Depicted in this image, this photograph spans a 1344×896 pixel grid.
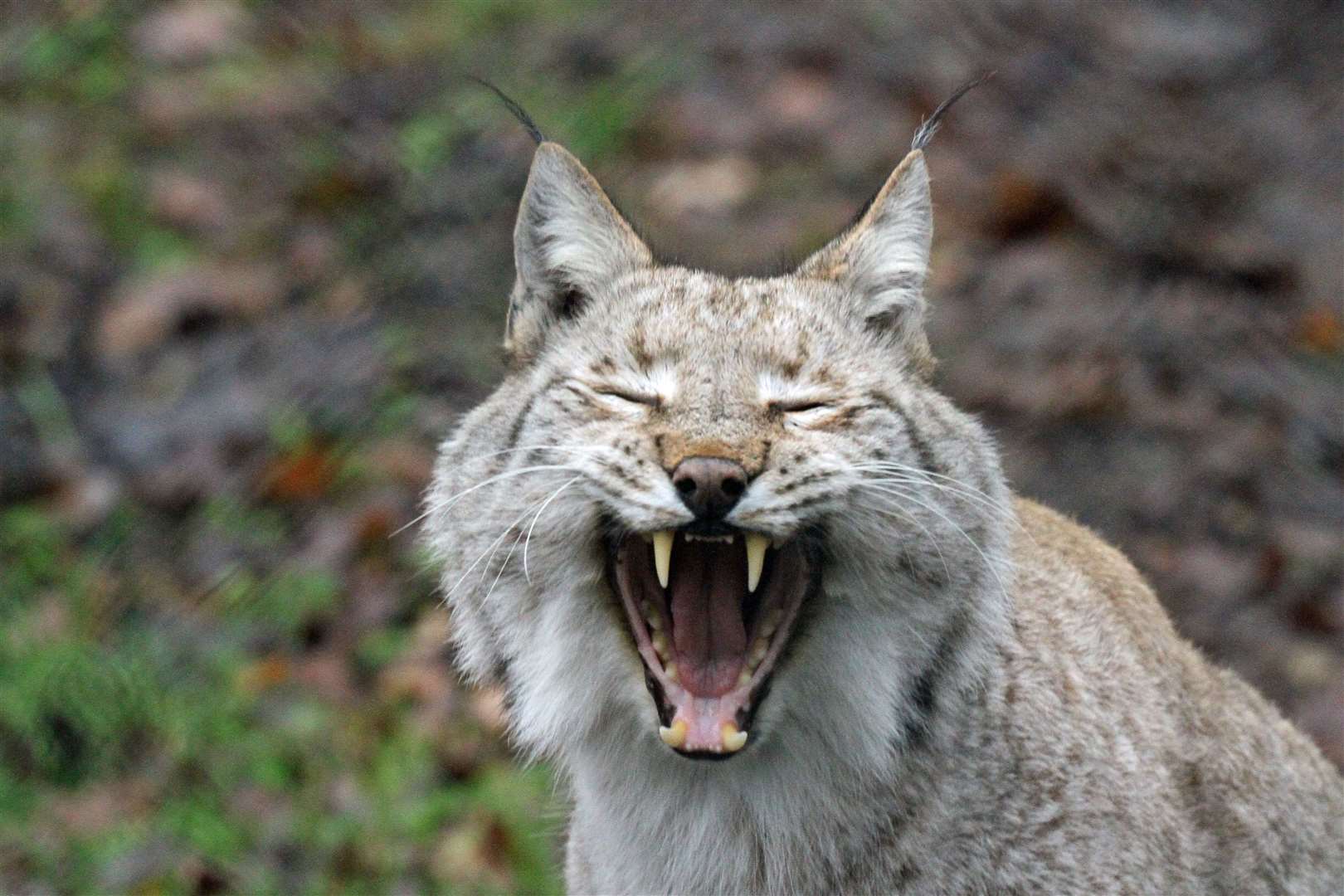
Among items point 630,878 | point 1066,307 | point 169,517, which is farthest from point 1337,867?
point 169,517

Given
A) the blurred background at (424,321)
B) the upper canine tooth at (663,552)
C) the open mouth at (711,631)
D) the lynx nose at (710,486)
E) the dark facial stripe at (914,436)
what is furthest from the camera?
the blurred background at (424,321)

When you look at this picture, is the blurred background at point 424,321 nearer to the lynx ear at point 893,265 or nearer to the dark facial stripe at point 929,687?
the dark facial stripe at point 929,687

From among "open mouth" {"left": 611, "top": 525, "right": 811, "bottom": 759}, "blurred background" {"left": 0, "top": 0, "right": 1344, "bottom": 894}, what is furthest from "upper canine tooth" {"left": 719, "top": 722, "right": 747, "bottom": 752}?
"blurred background" {"left": 0, "top": 0, "right": 1344, "bottom": 894}

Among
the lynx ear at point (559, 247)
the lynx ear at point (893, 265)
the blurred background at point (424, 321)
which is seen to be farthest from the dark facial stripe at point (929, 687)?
the blurred background at point (424, 321)

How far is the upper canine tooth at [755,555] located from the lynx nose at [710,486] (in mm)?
98

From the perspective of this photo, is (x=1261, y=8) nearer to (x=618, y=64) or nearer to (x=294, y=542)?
(x=618, y=64)

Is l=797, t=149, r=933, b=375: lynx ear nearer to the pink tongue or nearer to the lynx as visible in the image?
the lynx

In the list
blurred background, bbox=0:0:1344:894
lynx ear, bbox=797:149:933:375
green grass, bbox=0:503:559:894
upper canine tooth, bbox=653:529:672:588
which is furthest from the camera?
blurred background, bbox=0:0:1344:894

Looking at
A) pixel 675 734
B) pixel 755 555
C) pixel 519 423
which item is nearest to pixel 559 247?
pixel 519 423

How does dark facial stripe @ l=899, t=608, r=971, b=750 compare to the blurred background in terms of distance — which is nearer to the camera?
dark facial stripe @ l=899, t=608, r=971, b=750

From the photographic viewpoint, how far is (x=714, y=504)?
11.2 ft

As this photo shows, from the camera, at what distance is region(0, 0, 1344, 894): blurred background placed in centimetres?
675

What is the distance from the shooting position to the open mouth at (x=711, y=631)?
365cm

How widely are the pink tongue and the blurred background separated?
7.20 feet
